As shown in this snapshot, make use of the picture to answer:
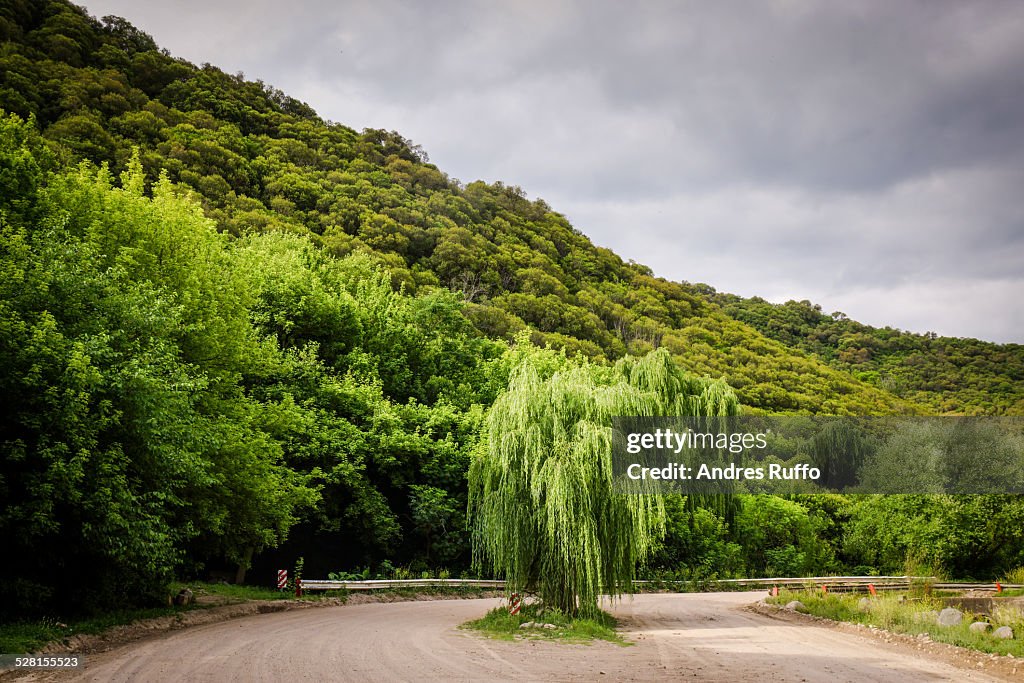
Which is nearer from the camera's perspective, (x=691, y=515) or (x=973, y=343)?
(x=691, y=515)

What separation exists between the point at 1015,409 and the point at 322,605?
A: 60.1 metres

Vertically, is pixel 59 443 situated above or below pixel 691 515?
above

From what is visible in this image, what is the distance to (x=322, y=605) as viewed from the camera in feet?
70.8

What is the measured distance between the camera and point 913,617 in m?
17.9

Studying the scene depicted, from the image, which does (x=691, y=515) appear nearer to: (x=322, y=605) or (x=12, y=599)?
(x=322, y=605)

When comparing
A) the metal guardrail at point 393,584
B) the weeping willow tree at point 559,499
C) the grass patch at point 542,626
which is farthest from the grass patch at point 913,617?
the metal guardrail at point 393,584

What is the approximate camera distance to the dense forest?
41.8 feet

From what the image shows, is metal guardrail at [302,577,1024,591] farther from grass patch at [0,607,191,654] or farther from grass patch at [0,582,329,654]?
grass patch at [0,607,191,654]

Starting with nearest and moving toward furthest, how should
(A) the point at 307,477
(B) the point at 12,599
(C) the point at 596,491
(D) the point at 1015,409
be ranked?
(B) the point at 12,599, (C) the point at 596,491, (A) the point at 307,477, (D) the point at 1015,409

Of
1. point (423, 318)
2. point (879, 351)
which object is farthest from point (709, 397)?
point (879, 351)

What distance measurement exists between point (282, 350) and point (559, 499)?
1690 centimetres

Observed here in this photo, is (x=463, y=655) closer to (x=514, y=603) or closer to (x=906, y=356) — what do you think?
(x=514, y=603)

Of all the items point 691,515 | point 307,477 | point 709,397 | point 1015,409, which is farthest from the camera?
point 1015,409

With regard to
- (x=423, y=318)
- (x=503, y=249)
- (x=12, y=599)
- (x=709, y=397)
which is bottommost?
(x=12, y=599)
